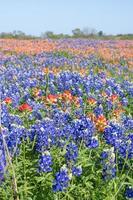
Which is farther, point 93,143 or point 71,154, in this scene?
point 93,143

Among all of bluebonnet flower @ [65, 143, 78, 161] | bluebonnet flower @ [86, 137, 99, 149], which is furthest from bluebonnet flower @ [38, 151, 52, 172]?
bluebonnet flower @ [86, 137, 99, 149]

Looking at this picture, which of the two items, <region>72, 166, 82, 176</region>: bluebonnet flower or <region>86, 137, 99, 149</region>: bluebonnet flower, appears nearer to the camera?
<region>72, 166, 82, 176</region>: bluebonnet flower

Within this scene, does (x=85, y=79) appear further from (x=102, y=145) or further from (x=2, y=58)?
(x=2, y=58)

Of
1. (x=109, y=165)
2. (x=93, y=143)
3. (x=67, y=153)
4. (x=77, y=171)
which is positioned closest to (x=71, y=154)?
(x=67, y=153)

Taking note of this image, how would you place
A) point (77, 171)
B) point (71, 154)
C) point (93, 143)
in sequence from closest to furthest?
1. point (77, 171)
2. point (71, 154)
3. point (93, 143)

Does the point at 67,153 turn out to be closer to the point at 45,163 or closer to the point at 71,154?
the point at 71,154

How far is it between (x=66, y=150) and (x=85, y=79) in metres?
5.96

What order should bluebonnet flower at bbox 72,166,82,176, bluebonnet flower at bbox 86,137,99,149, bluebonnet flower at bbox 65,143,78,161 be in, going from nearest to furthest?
bluebonnet flower at bbox 72,166,82,176 → bluebonnet flower at bbox 65,143,78,161 → bluebonnet flower at bbox 86,137,99,149

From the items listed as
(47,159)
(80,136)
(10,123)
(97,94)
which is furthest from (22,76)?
(47,159)

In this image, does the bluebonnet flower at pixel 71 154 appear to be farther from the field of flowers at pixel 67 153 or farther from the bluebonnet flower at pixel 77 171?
the bluebonnet flower at pixel 77 171

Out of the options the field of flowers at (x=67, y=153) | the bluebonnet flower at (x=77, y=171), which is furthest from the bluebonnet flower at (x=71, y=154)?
the bluebonnet flower at (x=77, y=171)

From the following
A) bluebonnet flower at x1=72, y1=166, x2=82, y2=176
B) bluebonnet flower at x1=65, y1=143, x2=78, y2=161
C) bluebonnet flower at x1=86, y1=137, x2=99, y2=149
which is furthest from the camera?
bluebonnet flower at x1=86, y1=137, x2=99, y2=149

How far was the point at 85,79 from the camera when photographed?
11.2m

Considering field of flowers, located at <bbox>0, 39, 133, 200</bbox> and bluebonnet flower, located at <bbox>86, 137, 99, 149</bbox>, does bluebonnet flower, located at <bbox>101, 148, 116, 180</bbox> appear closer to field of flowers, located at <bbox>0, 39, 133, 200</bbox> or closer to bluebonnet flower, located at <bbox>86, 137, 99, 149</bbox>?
field of flowers, located at <bbox>0, 39, 133, 200</bbox>
